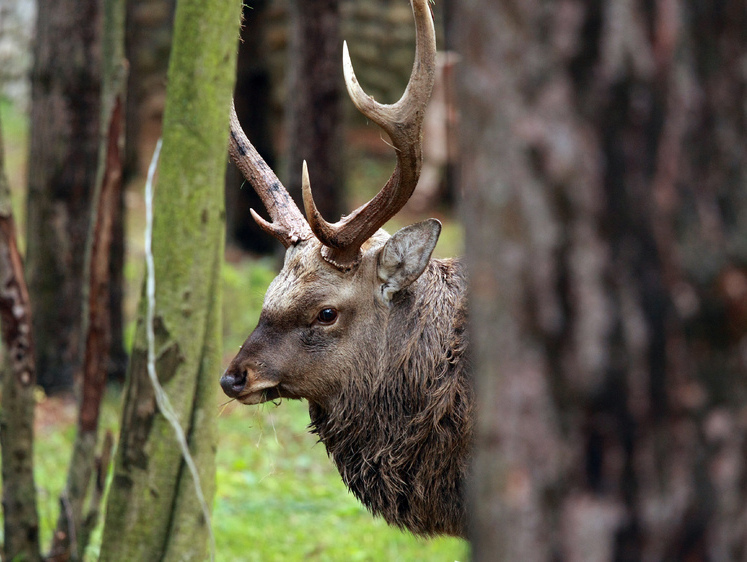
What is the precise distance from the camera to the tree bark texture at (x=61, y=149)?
7031mm

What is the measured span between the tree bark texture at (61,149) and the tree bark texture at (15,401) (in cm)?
375

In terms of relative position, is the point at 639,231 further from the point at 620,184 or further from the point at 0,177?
the point at 0,177

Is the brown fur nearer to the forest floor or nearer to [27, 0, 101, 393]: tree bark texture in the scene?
the forest floor

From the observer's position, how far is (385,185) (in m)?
3.64

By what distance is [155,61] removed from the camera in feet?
49.8

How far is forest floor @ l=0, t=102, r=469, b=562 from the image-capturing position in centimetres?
531

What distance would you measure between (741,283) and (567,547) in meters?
0.49

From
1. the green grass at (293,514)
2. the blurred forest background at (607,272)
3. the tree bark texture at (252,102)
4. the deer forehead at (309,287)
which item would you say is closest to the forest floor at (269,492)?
the green grass at (293,514)

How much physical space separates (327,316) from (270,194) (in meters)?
0.69

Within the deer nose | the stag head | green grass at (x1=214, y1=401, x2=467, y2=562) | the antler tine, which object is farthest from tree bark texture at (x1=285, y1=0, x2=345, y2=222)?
the deer nose

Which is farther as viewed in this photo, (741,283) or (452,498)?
(452,498)

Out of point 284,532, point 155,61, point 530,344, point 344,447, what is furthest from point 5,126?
point 530,344

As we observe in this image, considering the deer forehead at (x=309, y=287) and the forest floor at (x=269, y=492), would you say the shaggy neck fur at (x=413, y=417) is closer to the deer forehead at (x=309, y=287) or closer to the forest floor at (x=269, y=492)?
the deer forehead at (x=309, y=287)

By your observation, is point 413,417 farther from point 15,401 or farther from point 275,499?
point 275,499
